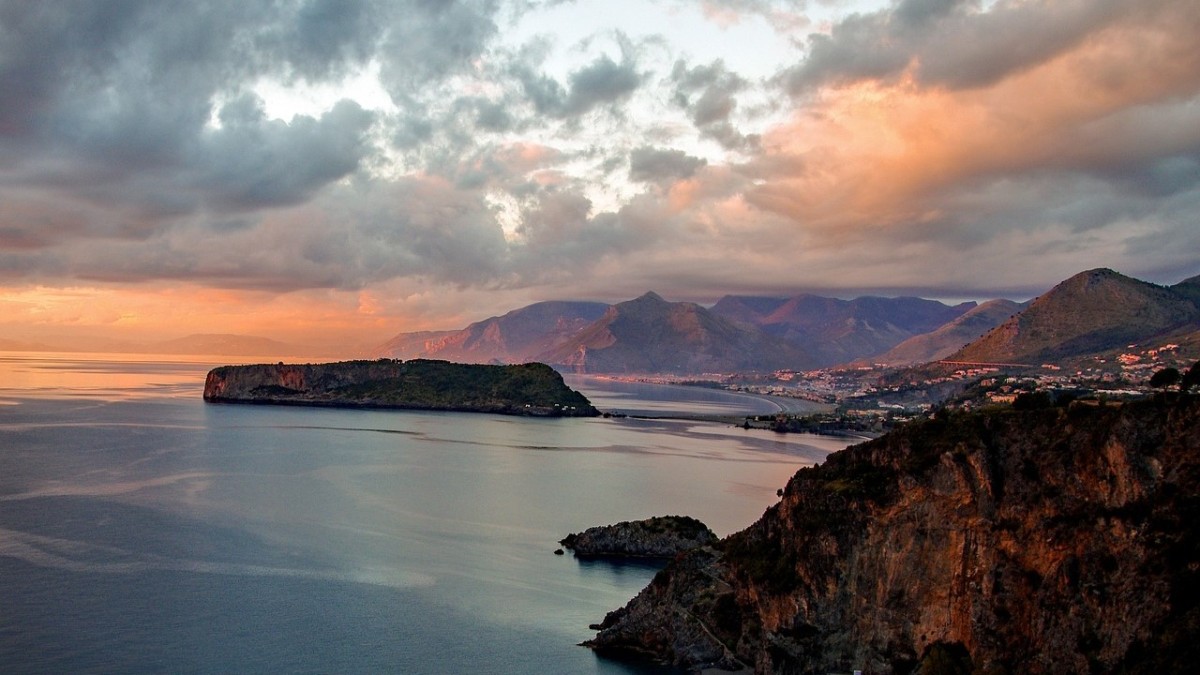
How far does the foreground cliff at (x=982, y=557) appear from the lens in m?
31.1

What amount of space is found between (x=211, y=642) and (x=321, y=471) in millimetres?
66864

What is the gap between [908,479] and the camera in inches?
1511

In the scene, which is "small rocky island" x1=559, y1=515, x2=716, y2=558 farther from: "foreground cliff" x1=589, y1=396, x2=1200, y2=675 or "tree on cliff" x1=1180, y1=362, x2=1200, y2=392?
"tree on cliff" x1=1180, y1=362, x2=1200, y2=392

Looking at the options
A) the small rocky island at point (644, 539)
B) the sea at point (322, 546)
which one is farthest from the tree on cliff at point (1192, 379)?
the small rocky island at point (644, 539)

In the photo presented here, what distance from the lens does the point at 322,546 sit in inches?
2778

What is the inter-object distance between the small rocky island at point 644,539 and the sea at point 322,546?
7.76 feet

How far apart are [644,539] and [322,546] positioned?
81.8ft

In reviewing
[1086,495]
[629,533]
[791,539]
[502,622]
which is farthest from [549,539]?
[1086,495]

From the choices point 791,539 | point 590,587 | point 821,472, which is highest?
point 821,472

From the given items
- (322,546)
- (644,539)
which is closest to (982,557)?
(644,539)

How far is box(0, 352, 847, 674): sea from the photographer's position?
1838 inches

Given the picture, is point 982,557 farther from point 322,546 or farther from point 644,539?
point 322,546

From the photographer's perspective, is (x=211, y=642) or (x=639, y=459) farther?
(x=639, y=459)

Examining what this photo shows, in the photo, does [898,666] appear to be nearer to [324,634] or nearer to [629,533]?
[324,634]
